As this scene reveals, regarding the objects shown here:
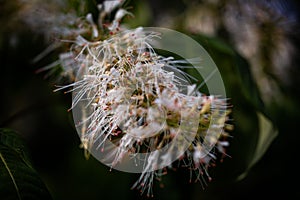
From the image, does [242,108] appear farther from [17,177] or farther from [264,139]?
[17,177]

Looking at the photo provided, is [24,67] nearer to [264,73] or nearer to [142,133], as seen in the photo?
[264,73]

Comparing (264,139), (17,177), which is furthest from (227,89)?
(17,177)

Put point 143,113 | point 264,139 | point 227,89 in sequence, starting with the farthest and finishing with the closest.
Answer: point 227,89 < point 264,139 < point 143,113

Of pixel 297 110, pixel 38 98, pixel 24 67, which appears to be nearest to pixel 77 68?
pixel 24 67

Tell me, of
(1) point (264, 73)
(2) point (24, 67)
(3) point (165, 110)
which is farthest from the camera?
(2) point (24, 67)

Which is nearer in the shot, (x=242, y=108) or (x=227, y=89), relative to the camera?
(x=227, y=89)

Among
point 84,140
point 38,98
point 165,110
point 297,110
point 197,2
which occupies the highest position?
point 197,2
